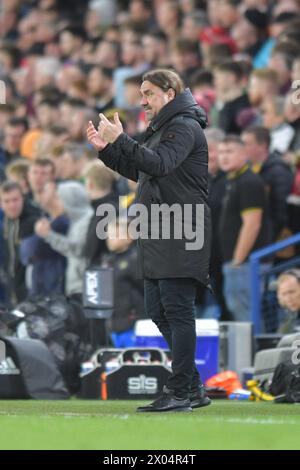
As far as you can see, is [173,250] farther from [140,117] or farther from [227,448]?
[140,117]

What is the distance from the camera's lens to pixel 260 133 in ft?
43.5

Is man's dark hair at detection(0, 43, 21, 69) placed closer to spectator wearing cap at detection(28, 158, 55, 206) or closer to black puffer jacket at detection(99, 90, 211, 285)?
spectator wearing cap at detection(28, 158, 55, 206)

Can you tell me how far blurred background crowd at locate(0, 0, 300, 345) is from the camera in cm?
1316

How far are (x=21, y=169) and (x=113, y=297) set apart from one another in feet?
13.2

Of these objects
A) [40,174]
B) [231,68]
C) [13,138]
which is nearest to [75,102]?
[13,138]

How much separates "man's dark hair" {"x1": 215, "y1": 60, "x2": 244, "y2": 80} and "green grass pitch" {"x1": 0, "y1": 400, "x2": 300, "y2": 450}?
639 centimetres

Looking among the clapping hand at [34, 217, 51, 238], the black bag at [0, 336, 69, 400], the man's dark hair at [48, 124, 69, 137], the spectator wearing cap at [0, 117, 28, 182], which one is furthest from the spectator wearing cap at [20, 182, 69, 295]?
the spectator wearing cap at [0, 117, 28, 182]

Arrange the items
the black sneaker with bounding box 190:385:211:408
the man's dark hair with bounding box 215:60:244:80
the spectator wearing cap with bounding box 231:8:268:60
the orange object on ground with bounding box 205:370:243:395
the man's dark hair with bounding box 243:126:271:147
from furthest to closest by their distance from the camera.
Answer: the spectator wearing cap with bounding box 231:8:268:60, the man's dark hair with bounding box 215:60:244:80, the man's dark hair with bounding box 243:126:271:147, the orange object on ground with bounding box 205:370:243:395, the black sneaker with bounding box 190:385:211:408

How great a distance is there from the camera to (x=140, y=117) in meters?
16.0

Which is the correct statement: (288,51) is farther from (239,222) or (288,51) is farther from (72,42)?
(72,42)

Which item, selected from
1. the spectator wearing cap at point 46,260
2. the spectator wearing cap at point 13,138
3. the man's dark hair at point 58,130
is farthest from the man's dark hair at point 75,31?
the spectator wearing cap at point 46,260

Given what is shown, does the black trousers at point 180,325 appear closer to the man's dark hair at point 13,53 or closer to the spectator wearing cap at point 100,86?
the spectator wearing cap at point 100,86

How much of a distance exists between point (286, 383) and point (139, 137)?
4026mm

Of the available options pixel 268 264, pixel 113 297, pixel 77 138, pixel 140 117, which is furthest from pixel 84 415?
pixel 77 138
